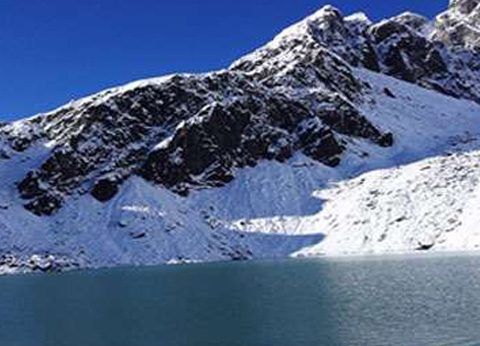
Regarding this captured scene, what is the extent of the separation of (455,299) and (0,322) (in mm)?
59049

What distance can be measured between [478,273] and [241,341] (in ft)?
248

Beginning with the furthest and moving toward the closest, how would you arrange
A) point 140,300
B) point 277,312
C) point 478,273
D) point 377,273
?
point 377,273, point 478,273, point 140,300, point 277,312

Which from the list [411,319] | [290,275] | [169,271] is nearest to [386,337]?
[411,319]

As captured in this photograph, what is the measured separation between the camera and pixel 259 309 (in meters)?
107

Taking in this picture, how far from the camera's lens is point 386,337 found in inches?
3177

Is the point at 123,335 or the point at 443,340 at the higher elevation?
the point at 123,335

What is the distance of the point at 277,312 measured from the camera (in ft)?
338

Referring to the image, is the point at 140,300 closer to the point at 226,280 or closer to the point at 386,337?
the point at 226,280

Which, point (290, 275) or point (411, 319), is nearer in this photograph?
point (411, 319)

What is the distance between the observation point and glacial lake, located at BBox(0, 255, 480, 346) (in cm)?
8419

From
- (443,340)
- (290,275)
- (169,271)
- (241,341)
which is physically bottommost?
(443,340)

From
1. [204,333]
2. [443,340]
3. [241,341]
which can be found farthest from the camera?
[204,333]

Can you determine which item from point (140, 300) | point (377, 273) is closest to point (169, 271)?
point (377, 273)

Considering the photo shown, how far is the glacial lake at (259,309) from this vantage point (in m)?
84.2
